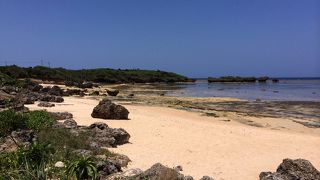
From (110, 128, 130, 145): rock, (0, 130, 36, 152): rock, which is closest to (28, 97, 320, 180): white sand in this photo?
(110, 128, 130, 145): rock

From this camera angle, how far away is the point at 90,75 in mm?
90000

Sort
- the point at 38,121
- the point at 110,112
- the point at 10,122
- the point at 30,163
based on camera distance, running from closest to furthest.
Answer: the point at 30,163, the point at 10,122, the point at 38,121, the point at 110,112

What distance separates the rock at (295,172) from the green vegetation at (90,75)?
4210cm

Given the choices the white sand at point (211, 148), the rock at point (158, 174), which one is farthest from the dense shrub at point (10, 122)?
the rock at point (158, 174)

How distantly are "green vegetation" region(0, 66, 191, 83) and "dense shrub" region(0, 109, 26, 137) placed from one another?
124 ft

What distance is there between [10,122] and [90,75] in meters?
80.7

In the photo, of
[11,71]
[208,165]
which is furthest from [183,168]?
[11,71]

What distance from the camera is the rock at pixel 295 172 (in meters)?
8.39

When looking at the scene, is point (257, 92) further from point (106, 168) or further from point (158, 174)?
point (158, 174)

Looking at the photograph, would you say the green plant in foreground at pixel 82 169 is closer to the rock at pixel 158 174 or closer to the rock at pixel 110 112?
the rock at pixel 158 174

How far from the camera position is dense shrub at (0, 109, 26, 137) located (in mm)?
10000

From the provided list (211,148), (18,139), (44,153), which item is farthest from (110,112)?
(44,153)

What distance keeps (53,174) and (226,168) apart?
4.66 meters

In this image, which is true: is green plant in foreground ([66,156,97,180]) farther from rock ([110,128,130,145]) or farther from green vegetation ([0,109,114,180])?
rock ([110,128,130,145])
